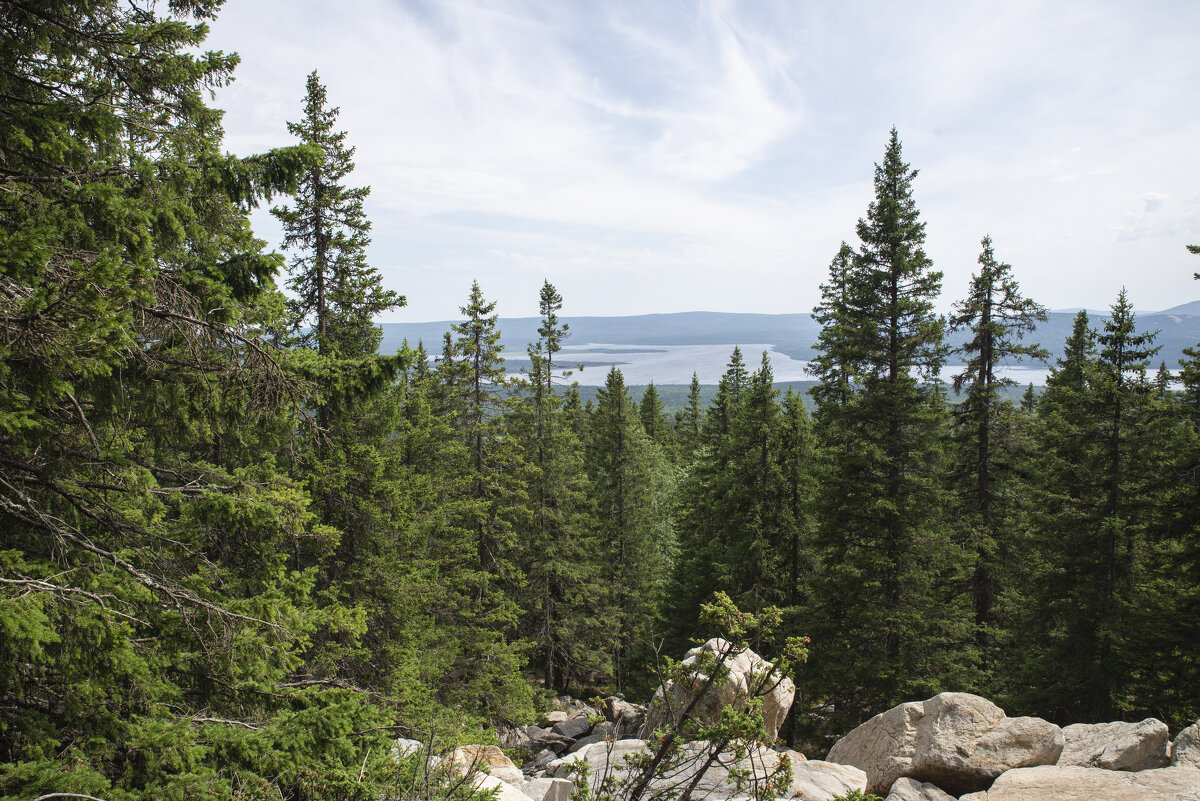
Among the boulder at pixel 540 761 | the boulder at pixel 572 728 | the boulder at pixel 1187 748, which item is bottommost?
the boulder at pixel 572 728

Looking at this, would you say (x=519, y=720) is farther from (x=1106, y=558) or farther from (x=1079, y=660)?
(x=1106, y=558)

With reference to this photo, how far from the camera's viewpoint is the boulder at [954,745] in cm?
1067

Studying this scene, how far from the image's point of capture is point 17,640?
3.57 metres

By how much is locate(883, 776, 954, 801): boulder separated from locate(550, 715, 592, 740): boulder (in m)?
12.2

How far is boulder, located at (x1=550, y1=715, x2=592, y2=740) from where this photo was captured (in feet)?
69.3

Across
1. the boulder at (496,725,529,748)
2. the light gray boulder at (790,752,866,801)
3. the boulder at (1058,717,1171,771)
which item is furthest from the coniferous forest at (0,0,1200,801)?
the light gray boulder at (790,752,866,801)

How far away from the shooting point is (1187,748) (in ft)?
29.1

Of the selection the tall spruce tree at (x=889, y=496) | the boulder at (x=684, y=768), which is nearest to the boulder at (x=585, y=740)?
the boulder at (x=684, y=768)

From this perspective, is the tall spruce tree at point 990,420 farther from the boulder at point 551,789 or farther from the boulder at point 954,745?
the boulder at point 551,789

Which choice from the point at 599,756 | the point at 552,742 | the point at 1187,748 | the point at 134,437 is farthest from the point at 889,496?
the point at 134,437

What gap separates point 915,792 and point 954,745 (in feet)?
3.78

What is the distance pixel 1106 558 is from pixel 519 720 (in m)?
16.6

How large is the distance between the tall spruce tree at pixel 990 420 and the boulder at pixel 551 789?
15716 mm

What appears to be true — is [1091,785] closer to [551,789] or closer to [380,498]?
[551,789]
